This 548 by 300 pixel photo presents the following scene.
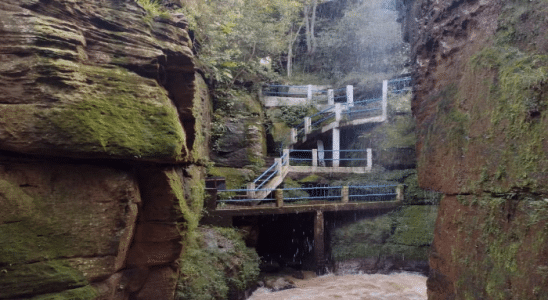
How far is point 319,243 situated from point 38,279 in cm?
934

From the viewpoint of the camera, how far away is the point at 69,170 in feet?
12.8

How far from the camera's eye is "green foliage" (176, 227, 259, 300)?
6.96 m

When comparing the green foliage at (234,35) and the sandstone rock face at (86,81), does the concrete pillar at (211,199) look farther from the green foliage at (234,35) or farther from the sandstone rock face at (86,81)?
the sandstone rock face at (86,81)

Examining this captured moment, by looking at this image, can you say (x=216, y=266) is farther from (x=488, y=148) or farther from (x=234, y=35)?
(x=234, y=35)

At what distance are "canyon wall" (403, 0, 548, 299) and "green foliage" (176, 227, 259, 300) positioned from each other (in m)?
4.45

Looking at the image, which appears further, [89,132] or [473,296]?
[89,132]

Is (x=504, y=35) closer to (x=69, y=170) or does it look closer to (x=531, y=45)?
(x=531, y=45)

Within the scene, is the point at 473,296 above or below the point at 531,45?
below

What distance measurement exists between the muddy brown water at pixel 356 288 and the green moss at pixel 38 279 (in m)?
6.18

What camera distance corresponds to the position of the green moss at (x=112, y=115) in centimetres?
372

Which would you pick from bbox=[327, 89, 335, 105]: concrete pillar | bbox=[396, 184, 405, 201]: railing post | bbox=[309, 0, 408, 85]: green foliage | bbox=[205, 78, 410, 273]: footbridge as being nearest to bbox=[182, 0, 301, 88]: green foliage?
bbox=[205, 78, 410, 273]: footbridge

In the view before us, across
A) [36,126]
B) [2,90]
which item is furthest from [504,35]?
[2,90]

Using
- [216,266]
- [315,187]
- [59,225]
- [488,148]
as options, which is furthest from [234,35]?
[488,148]

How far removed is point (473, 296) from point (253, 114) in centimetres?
1299
